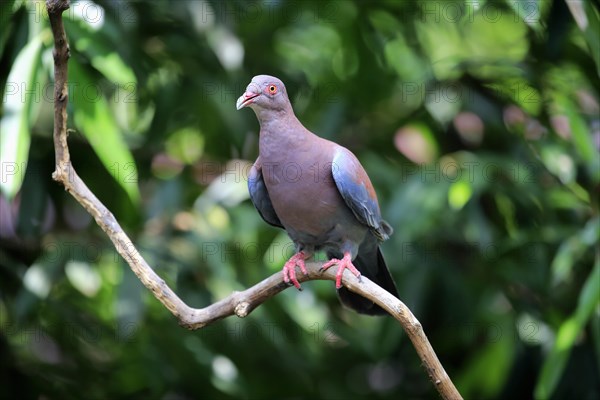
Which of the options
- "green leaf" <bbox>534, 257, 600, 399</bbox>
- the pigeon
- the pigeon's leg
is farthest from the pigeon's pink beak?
"green leaf" <bbox>534, 257, 600, 399</bbox>

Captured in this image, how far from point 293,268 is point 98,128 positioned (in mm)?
1124

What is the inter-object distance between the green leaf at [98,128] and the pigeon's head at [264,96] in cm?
61

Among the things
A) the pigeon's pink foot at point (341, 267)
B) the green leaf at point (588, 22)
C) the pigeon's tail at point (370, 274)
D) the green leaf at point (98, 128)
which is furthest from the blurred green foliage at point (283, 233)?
the pigeon's pink foot at point (341, 267)

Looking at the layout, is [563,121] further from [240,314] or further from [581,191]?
[240,314]

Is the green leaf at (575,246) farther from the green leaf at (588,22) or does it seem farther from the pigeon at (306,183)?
the pigeon at (306,183)

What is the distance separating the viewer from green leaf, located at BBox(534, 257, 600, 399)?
410 centimetres

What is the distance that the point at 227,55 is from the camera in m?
5.49

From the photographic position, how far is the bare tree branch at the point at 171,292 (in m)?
3.12

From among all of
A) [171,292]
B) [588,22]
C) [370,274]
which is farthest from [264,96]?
[588,22]

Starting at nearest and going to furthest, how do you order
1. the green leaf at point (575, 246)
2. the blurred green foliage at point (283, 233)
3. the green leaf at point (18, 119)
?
the green leaf at point (18, 119) < the green leaf at point (575, 246) < the blurred green foliage at point (283, 233)

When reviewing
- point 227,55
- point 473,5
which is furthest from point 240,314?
point 227,55

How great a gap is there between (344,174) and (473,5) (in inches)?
36.1

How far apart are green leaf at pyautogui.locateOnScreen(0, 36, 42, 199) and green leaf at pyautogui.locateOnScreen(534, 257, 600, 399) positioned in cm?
268

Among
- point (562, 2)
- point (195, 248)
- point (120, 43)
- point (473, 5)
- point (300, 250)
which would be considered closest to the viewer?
point (473, 5)
